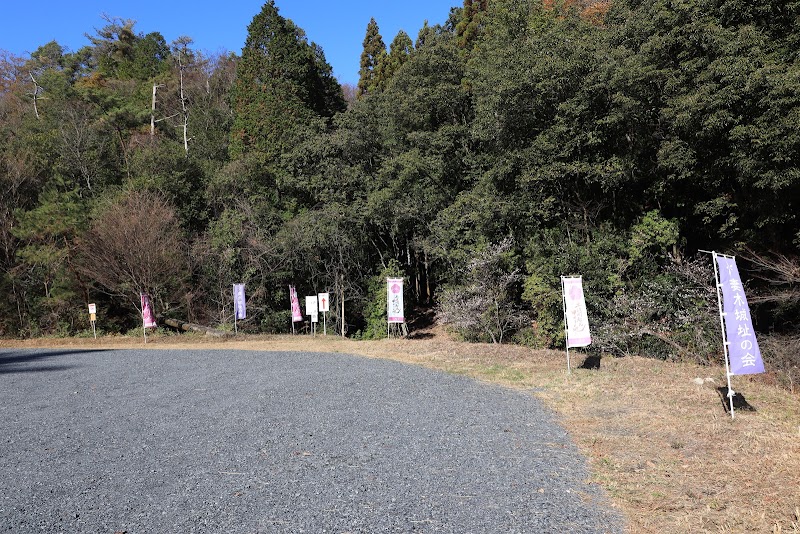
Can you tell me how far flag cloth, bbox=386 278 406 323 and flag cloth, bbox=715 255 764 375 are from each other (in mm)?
9825

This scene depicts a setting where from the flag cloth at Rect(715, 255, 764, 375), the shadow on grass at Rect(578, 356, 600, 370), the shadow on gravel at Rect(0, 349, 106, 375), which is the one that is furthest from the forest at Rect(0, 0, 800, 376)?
the shadow on gravel at Rect(0, 349, 106, 375)

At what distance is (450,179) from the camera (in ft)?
64.3

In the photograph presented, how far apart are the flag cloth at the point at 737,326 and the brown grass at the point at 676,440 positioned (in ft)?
1.93

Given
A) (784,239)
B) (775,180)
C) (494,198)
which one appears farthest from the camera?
(494,198)

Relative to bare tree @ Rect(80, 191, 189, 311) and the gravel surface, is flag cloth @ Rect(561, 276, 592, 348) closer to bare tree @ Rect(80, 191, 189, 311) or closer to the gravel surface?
the gravel surface

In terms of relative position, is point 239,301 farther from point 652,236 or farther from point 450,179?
point 652,236

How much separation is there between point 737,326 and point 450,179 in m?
14.4

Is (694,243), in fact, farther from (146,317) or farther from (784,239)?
(146,317)

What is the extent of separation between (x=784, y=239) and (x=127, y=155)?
2523 centimetres

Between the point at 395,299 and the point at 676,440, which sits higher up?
the point at 395,299

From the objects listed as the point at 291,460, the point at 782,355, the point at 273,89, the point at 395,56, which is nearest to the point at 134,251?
the point at 273,89

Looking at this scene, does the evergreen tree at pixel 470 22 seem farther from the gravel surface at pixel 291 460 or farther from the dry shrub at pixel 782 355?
the gravel surface at pixel 291 460

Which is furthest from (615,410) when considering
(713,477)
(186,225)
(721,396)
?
(186,225)

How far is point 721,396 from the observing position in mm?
6547
